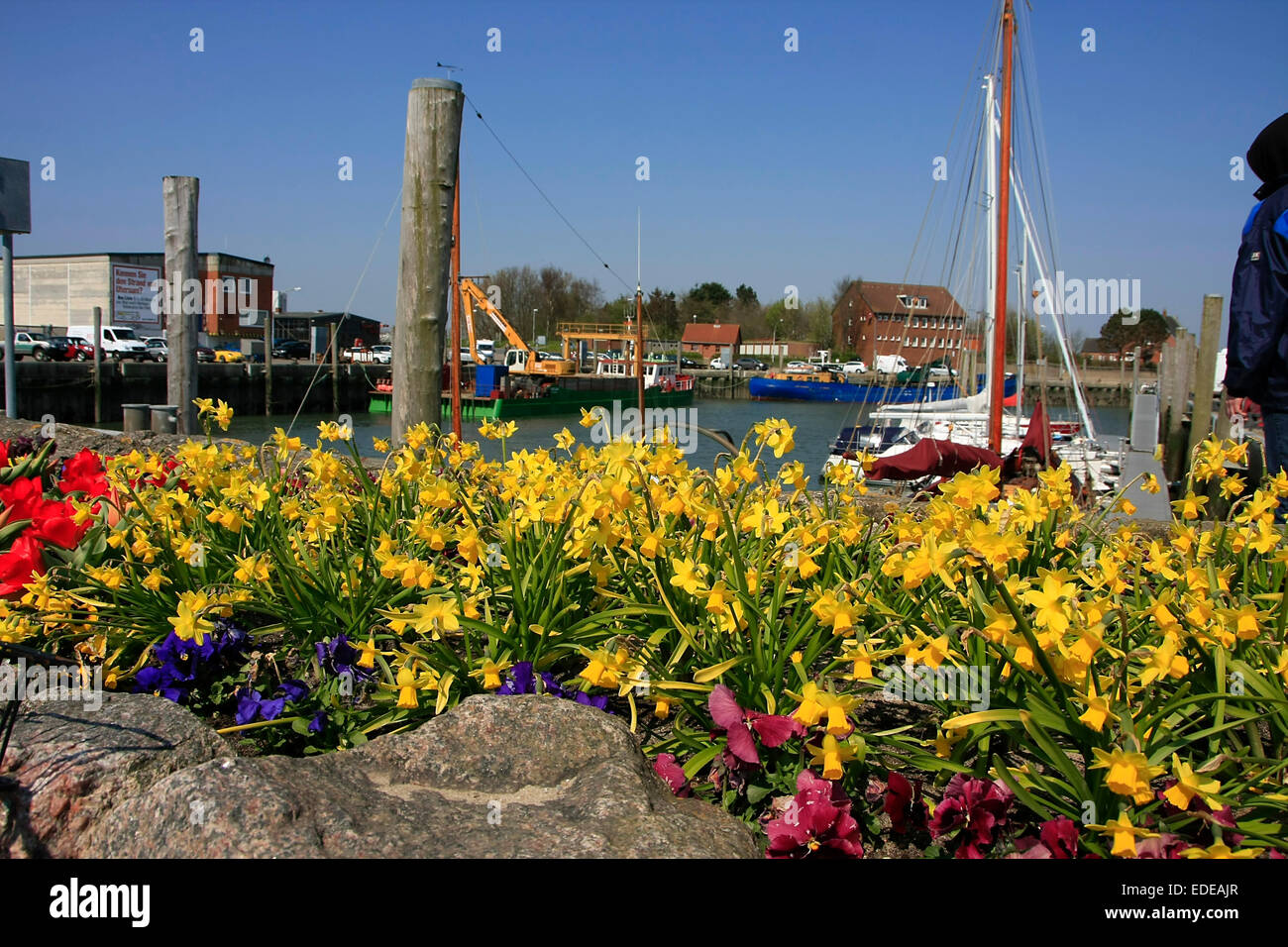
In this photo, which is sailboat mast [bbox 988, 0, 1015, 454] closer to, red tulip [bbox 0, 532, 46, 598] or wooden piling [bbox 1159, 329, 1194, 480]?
wooden piling [bbox 1159, 329, 1194, 480]

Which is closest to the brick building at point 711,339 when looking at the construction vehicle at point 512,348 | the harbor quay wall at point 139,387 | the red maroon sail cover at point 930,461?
the construction vehicle at point 512,348

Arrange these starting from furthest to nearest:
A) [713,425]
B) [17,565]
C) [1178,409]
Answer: [713,425] < [1178,409] < [17,565]

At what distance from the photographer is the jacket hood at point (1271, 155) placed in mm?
3764

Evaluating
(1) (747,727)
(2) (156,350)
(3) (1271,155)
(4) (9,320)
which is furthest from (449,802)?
(2) (156,350)

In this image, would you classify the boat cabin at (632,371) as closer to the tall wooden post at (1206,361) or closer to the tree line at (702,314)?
the tree line at (702,314)

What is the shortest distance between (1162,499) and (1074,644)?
14.5 ft

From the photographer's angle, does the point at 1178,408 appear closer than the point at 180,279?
No

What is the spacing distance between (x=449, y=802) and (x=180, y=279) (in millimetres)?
8436

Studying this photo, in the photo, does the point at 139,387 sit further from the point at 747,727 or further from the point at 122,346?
the point at 747,727

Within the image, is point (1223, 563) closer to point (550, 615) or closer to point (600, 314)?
point (550, 615)

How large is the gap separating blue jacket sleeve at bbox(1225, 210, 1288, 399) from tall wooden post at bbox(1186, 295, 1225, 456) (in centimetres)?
897

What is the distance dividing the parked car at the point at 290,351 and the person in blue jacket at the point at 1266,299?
5364cm

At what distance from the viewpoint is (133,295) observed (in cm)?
5572

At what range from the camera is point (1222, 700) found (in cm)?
194
